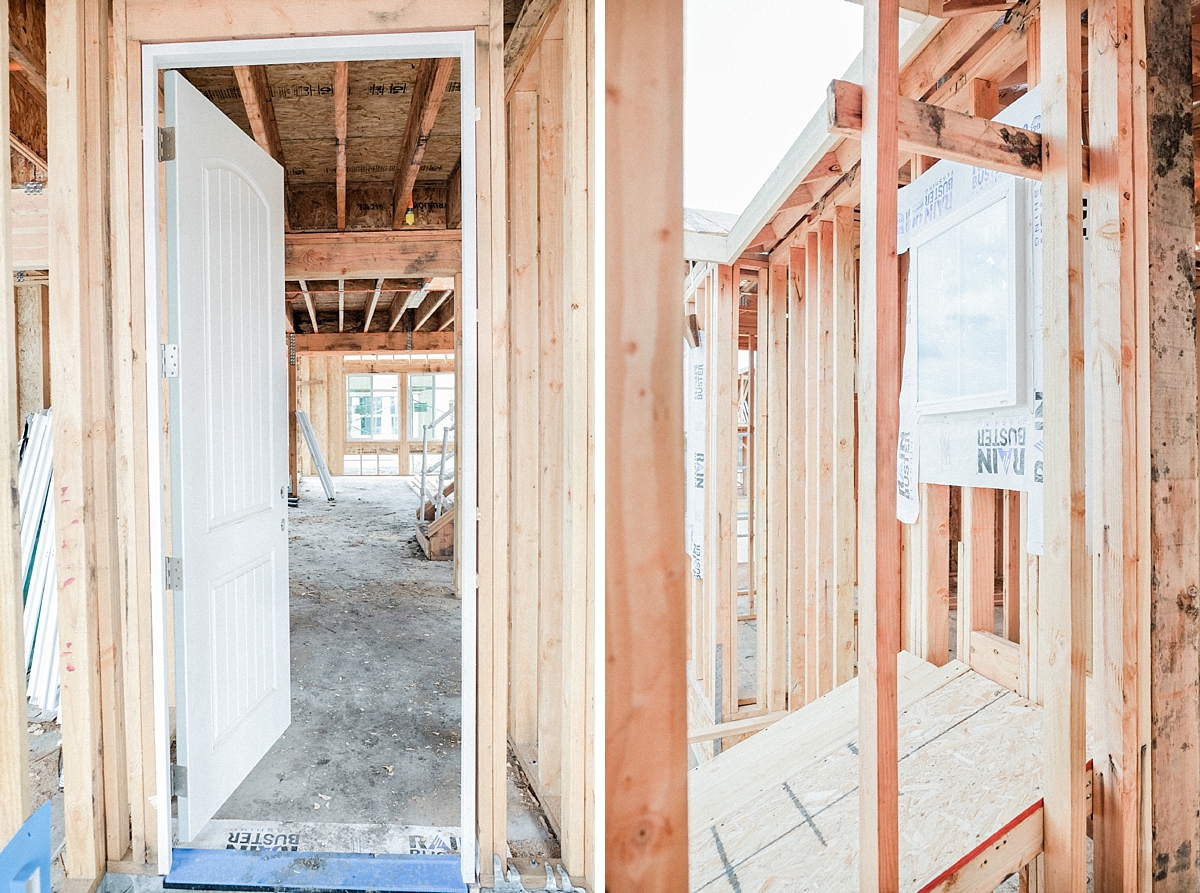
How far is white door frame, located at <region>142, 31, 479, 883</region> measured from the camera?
6.30 ft

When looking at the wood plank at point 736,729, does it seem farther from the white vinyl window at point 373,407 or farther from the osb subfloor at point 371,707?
the white vinyl window at point 373,407

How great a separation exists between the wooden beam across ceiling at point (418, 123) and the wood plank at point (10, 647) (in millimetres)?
1957

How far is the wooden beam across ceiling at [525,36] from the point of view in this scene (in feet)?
7.04

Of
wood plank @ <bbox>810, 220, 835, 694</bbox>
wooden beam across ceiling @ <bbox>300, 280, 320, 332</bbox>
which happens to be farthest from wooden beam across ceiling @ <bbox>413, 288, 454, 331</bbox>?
wood plank @ <bbox>810, 220, 835, 694</bbox>

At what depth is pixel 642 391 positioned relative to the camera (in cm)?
100

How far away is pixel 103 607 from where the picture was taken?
6.33 feet

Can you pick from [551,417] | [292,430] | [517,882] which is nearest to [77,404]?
[551,417]

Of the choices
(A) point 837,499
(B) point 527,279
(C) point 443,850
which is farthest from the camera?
(A) point 837,499

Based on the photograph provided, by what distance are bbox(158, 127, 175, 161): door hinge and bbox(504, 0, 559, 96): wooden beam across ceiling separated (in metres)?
1.13

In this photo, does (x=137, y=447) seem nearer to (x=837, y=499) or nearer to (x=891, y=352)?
(x=891, y=352)

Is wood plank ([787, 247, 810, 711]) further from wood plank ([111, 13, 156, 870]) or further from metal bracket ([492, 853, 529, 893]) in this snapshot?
wood plank ([111, 13, 156, 870])

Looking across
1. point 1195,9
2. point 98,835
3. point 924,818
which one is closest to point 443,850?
point 98,835

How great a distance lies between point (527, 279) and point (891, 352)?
1606mm

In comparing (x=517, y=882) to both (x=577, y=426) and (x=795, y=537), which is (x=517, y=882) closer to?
(x=577, y=426)
